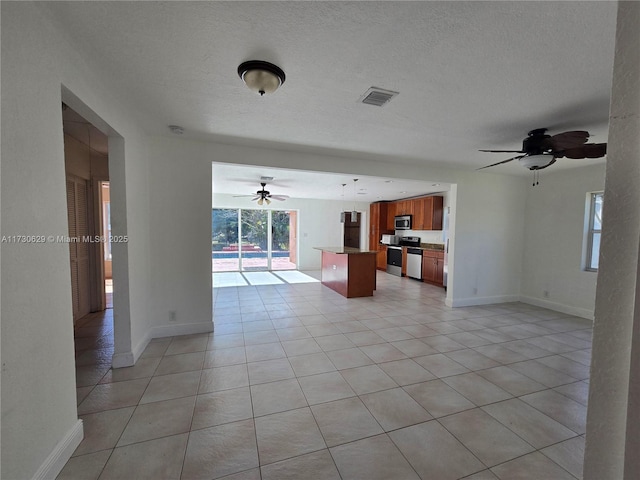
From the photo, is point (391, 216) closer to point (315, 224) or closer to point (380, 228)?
point (380, 228)

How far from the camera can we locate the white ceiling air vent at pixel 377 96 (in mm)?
2085

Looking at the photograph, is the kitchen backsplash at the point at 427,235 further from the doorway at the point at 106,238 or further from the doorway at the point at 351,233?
the doorway at the point at 106,238

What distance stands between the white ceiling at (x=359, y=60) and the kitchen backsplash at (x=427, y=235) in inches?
183

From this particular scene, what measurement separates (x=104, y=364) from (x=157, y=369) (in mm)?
577

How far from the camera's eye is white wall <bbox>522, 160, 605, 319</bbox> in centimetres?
432

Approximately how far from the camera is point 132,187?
8.70ft

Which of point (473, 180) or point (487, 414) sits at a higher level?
point (473, 180)

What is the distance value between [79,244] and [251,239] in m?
5.01

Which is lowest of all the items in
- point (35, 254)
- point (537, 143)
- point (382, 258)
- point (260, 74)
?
point (382, 258)

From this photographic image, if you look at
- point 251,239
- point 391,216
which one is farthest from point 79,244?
point 391,216

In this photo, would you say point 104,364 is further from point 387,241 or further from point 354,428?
point 387,241

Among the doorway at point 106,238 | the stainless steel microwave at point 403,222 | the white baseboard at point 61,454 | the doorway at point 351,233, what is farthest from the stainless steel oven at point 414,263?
the white baseboard at point 61,454

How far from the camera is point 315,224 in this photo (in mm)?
9250

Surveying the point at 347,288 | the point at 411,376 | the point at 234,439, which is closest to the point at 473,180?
the point at 347,288
